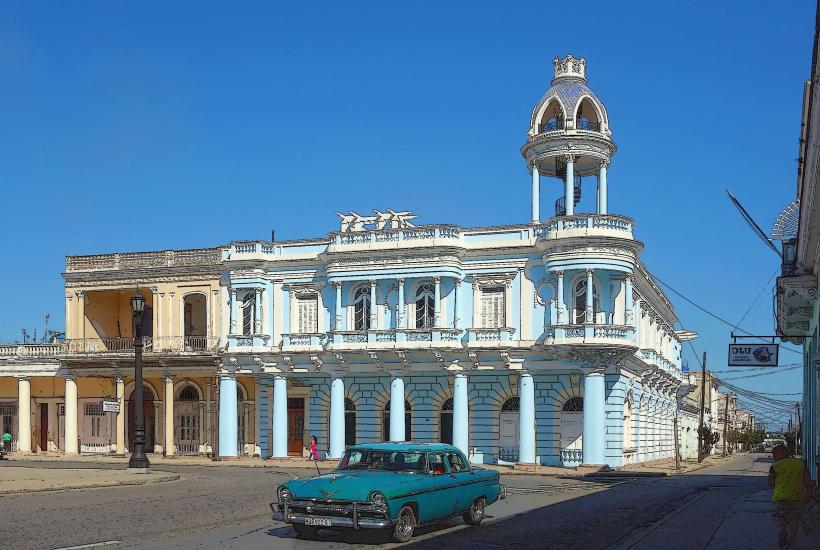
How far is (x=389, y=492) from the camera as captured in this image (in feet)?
47.1

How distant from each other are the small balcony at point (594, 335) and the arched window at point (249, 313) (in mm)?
13869

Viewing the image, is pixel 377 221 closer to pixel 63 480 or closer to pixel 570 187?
pixel 570 187

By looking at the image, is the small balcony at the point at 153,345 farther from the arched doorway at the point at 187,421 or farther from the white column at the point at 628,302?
the white column at the point at 628,302

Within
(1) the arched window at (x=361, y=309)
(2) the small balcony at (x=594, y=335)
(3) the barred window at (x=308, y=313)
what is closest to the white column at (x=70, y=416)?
(3) the barred window at (x=308, y=313)

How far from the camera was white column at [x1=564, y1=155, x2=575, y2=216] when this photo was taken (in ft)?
134

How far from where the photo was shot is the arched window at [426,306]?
4206 cm

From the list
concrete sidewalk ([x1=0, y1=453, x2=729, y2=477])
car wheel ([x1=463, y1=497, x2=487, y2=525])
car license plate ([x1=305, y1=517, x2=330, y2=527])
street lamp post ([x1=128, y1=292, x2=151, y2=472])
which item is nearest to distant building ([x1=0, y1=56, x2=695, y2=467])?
concrete sidewalk ([x1=0, y1=453, x2=729, y2=477])

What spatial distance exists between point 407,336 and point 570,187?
29.1 ft

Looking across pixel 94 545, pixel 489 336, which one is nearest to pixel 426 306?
pixel 489 336

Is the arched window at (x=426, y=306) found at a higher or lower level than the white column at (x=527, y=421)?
higher

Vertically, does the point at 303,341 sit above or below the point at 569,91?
below

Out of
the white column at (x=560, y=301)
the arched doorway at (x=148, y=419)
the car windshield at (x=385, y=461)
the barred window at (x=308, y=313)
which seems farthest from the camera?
the arched doorway at (x=148, y=419)

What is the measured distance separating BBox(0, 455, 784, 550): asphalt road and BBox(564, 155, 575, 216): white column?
15.7 metres

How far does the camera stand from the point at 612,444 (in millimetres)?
39125
